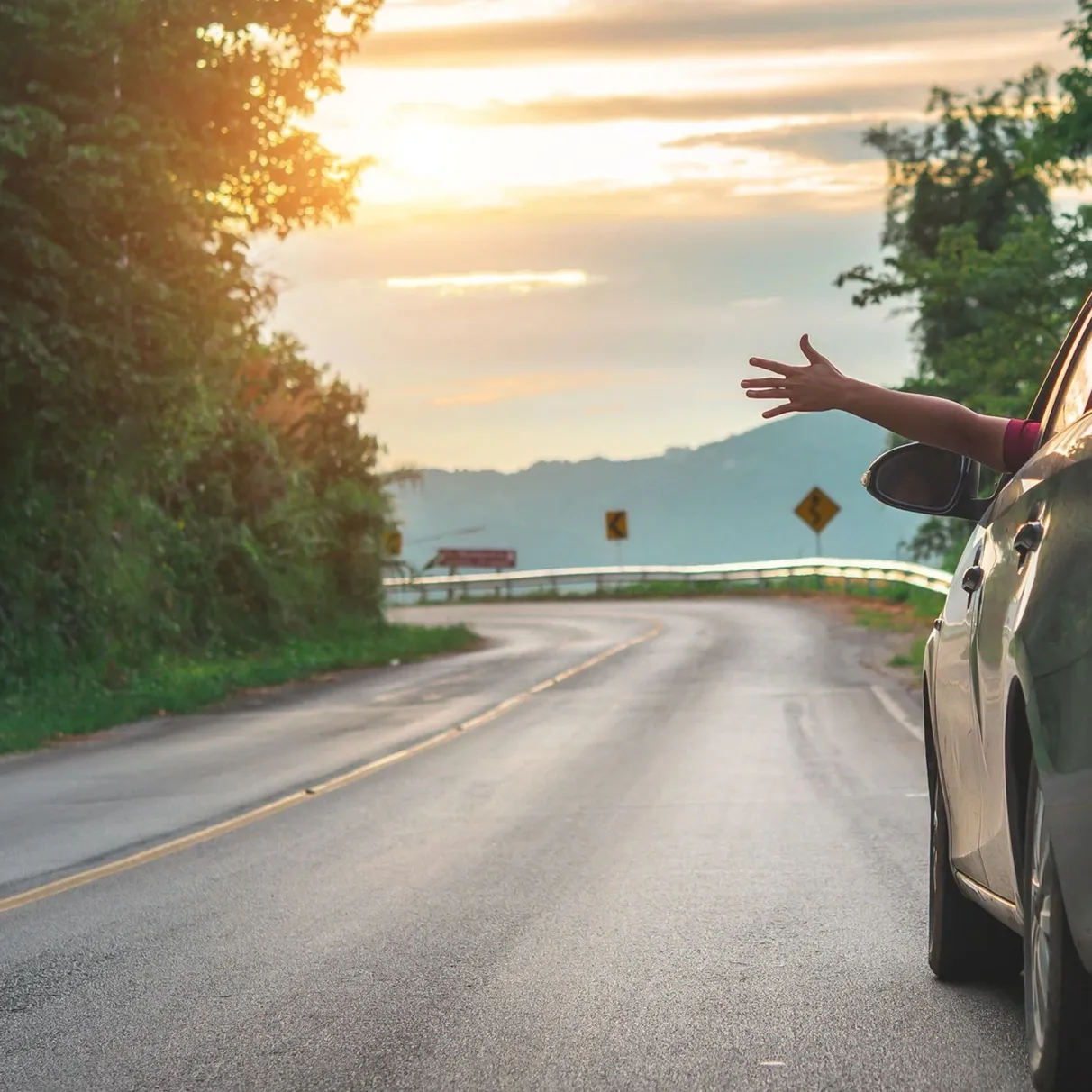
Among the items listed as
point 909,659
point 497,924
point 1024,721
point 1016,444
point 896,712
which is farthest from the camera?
point 909,659

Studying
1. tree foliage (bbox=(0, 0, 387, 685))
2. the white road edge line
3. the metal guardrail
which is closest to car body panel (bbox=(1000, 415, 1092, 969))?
the white road edge line

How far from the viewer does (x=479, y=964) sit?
7539mm

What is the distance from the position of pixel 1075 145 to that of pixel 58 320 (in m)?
13.6

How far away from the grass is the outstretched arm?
1586 cm

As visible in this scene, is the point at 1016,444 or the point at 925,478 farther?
the point at 925,478

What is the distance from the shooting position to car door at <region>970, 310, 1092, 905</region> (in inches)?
183

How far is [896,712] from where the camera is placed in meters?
22.0

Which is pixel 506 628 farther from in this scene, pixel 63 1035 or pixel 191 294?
pixel 63 1035

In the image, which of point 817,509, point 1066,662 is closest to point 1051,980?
point 1066,662

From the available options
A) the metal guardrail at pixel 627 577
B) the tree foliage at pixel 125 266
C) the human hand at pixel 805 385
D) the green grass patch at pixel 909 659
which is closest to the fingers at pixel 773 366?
the human hand at pixel 805 385

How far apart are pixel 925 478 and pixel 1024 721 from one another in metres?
1.64

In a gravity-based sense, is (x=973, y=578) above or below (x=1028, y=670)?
above

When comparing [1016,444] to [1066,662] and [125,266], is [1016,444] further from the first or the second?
[125,266]

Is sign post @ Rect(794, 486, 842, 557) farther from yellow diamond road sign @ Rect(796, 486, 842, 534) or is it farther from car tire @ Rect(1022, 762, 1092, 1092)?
car tire @ Rect(1022, 762, 1092, 1092)
